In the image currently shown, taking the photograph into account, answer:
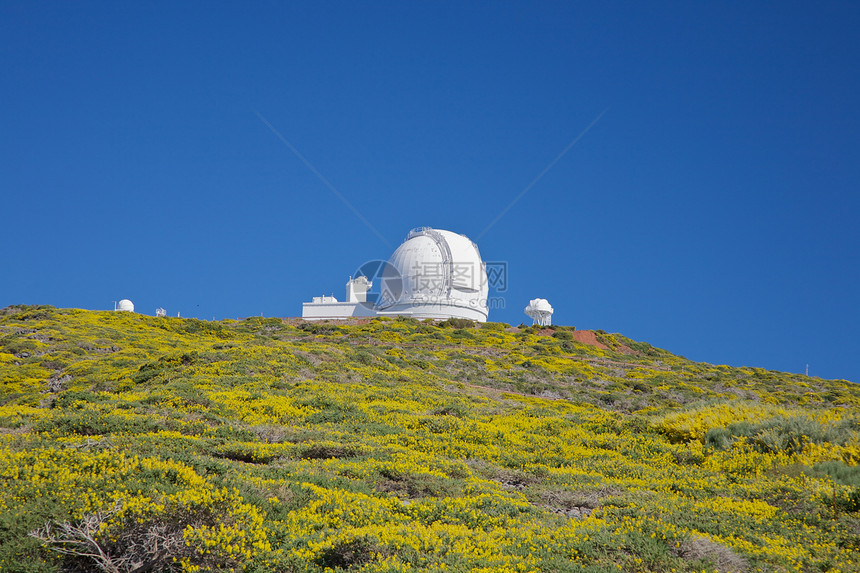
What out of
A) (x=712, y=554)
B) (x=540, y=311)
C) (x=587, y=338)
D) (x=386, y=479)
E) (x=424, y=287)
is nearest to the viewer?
(x=712, y=554)

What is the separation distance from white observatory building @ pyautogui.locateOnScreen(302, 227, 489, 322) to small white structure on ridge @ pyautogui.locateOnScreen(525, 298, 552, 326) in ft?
13.9

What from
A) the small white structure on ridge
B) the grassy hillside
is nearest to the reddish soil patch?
the small white structure on ridge

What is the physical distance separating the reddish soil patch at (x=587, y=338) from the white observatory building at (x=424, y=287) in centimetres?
993

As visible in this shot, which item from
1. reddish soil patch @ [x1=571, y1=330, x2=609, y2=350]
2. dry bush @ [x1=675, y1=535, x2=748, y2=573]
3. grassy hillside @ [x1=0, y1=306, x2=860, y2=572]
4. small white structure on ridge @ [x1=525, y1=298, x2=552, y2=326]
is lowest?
dry bush @ [x1=675, y1=535, x2=748, y2=573]

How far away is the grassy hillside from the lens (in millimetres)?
4887

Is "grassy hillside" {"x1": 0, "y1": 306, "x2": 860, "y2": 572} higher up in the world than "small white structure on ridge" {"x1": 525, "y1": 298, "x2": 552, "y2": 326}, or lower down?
lower down

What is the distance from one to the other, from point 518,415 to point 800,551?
782cm

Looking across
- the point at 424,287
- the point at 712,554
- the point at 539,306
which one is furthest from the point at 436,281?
the point at 712,554

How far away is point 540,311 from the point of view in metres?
53.3

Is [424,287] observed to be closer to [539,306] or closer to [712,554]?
[539,306]

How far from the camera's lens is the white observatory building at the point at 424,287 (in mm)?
49438

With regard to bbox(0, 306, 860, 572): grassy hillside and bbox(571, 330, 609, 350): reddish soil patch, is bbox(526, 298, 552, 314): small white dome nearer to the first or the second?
bbox(571, 330, 609, 350): reddish soil patch

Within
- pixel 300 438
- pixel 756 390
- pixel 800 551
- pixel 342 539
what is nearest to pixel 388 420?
pixel 300 438

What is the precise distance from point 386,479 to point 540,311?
4699cm
